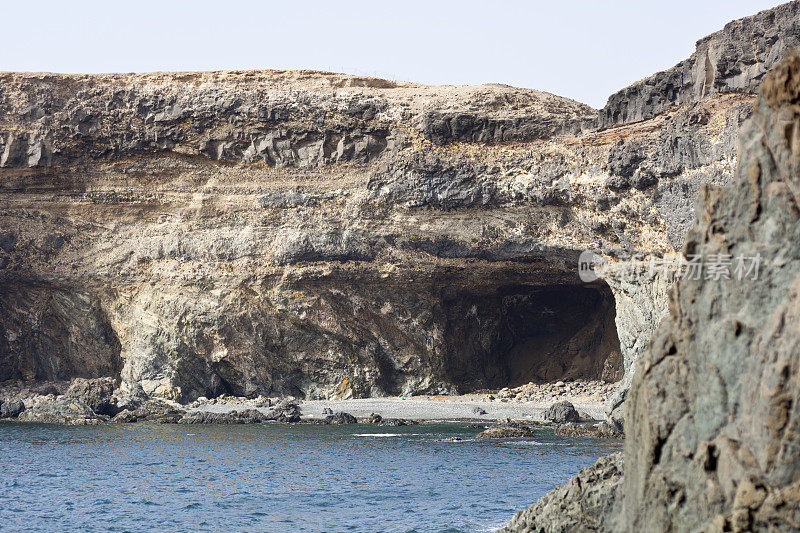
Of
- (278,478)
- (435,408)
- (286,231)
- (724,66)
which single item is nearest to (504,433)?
(435,408)

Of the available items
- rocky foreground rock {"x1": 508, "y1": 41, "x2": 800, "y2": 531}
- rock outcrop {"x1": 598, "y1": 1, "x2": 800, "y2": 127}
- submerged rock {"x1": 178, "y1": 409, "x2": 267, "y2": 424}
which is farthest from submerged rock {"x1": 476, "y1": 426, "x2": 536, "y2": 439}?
rocky foreground rock {"x1": 508, "y1": 41, "x2": 800, "y2": 531}

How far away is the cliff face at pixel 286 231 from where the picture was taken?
3747cm

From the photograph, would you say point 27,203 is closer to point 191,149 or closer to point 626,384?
point 191,149

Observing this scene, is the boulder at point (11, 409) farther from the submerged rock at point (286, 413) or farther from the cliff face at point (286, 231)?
the submerged rock at point (286, 413)

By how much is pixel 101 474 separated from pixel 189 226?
19.0 meters

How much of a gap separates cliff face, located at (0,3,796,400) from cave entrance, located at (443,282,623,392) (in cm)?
13

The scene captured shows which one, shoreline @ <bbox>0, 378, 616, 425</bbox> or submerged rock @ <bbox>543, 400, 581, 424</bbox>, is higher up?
submerged rock @ <bbox>543, 400, 581, 424</bbox>

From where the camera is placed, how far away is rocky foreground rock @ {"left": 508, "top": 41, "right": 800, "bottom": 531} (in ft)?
23.2

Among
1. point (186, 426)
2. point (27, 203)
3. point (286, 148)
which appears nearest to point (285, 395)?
point (186, 426)

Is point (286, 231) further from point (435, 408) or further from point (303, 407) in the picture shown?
point (435, 408)

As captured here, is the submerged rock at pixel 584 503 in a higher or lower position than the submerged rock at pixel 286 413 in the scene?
higher

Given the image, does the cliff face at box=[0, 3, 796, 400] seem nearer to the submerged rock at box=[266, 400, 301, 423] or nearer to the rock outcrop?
the rock outcrop

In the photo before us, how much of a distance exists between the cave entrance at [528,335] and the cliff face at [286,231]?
0.13 meters

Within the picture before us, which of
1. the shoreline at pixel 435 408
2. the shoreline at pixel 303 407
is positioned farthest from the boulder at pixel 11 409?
the shoreline at pixel 435 408
